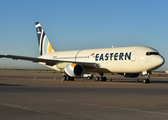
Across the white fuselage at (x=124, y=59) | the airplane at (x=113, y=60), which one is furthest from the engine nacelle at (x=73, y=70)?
the white fuselage at (x=124, y=59)

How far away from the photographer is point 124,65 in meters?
28.6

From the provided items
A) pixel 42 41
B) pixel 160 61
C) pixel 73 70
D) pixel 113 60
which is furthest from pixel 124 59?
pixel 42 41

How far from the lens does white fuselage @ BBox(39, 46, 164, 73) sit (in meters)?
27.0

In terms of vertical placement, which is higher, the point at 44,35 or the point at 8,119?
the point at 44,35

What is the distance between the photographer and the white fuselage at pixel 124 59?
26984mm

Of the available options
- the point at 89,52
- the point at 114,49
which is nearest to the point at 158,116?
the point at 114,49

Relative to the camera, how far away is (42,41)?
43250 millimetres

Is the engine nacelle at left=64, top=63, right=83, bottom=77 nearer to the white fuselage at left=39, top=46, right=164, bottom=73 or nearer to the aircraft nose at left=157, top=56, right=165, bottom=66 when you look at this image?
the white fuselage at left=39, top=46, right=164, bottom=73

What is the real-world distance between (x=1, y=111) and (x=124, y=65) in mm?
21429

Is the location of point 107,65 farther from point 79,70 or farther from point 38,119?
point 38,119

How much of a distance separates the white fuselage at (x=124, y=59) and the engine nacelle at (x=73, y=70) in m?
2.35

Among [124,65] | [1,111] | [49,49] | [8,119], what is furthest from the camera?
[49,49]

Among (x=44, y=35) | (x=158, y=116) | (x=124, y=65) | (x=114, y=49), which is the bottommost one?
(x=158, y=116)

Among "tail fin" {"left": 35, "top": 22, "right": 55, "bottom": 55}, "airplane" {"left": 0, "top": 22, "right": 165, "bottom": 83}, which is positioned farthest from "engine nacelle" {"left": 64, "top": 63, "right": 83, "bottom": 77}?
"tail fin" {"left": 35, "top": 22, "right": 55, "bottom": 55}
